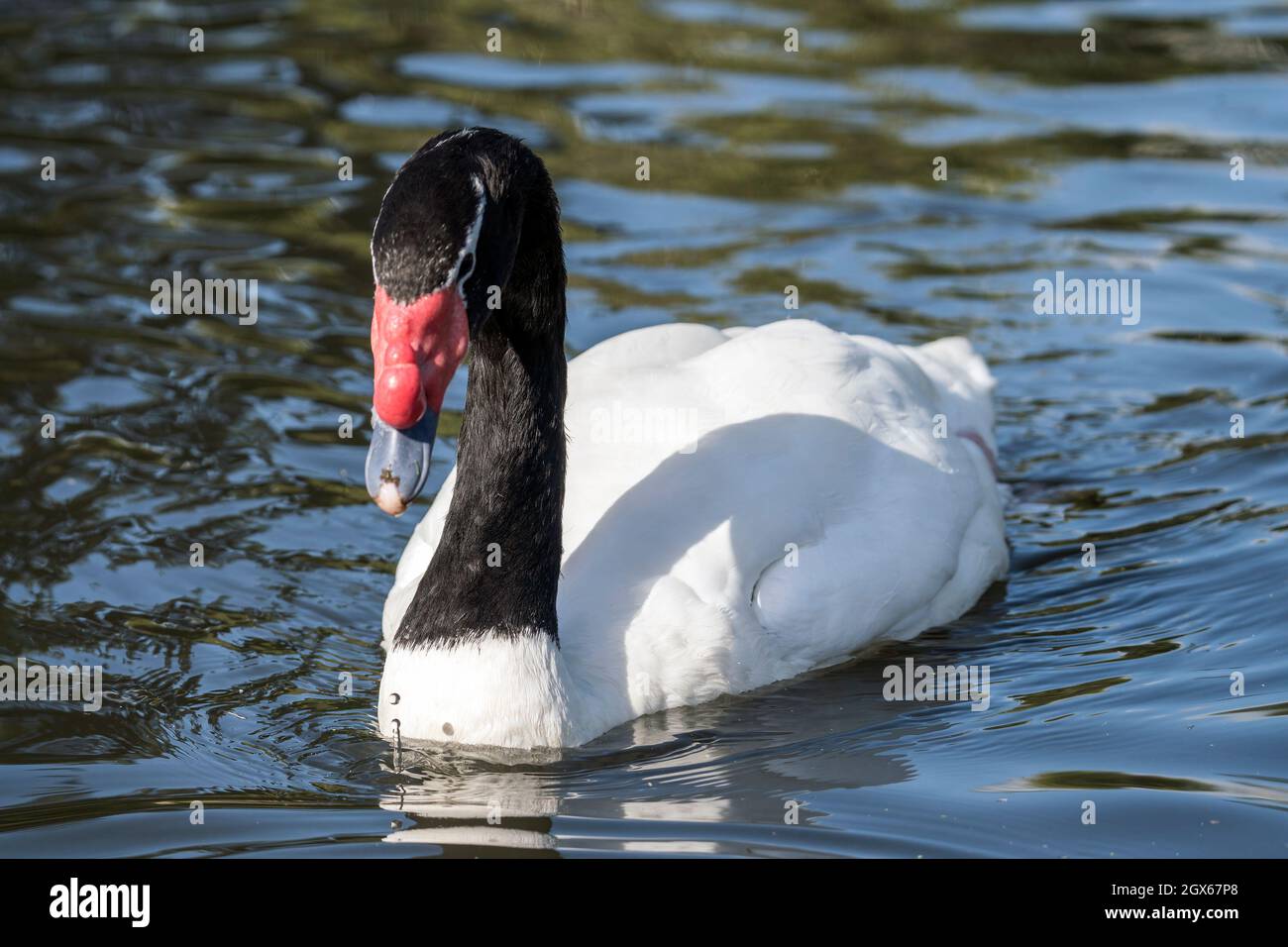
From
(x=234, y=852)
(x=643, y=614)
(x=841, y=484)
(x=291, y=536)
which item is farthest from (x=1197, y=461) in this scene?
(x=234, y=852)

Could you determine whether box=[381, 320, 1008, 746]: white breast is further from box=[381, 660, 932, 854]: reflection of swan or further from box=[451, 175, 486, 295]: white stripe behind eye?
box=[451, 175, 486, 295]: white stripe behind eye

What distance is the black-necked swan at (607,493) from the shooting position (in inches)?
245

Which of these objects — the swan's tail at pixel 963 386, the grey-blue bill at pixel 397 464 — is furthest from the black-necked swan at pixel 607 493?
the swan's tail at pixel 963 386

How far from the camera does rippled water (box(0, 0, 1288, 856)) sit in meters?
6.84

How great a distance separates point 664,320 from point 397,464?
19.3 ft

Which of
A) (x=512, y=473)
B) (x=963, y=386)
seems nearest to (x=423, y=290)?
(x=512, y=473)

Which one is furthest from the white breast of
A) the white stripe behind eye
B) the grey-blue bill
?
the white stripe behind eye

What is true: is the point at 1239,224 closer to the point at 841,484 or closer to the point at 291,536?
the point at 841,484

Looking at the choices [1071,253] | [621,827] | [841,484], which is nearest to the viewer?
[621,827]

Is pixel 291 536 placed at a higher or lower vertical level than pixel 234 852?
higher

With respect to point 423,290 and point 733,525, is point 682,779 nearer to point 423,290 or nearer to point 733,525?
point 733,525

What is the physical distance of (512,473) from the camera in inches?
281

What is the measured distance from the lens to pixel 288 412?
408 inches
